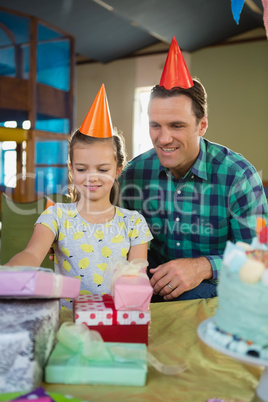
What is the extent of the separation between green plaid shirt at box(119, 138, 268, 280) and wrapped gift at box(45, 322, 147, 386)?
3.27 ft

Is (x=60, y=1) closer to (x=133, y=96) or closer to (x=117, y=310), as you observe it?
(x=133, y=96)

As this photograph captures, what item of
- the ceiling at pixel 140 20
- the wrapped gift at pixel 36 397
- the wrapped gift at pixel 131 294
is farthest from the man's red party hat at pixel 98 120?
the ceiling at pixel 140 20

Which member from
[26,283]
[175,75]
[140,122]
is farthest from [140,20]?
[26,283]

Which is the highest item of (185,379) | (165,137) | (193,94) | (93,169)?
(193,94)

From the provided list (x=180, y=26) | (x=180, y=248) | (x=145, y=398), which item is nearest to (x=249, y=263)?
(x=145, y=398)

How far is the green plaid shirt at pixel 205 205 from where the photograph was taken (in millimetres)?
1601

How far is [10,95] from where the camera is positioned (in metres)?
4.66

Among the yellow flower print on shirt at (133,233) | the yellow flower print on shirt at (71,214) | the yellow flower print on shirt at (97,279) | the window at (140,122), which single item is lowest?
the yellow flower print on shirt at (97,279)

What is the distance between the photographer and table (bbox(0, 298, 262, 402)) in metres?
0.60

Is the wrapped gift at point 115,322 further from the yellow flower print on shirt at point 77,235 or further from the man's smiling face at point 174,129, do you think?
the man's smiling face at point 174,129

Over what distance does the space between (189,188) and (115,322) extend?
974 millimetres

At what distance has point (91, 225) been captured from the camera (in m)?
1.28

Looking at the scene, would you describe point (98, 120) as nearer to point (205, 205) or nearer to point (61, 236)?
point (61, 236)

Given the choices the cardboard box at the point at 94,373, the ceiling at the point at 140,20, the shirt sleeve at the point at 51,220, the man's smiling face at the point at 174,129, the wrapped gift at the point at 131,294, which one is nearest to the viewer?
the cardboard box at the point at 94,373
